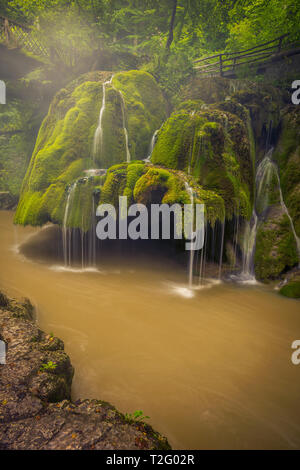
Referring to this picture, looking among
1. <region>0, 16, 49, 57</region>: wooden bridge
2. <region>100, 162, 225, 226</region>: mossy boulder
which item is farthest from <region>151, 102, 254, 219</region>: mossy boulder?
Answer: <region>0, 16, 49, 57</region>: wooden bridge

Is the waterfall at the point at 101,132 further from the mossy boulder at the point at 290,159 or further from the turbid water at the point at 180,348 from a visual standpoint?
the mossy boulder at the point at 290,159

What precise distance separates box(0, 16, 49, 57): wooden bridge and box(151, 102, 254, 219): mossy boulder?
11.6 meters

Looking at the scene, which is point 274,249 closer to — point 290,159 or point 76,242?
point 290,159

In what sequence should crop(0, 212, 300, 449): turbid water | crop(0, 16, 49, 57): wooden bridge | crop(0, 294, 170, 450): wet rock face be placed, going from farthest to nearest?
1. crop(0, 16, 49, 57): wooden bridge
2. crop(0, 212, 300, 449): turbid water
3. crop(0, 294, 170, 450): wet rock face

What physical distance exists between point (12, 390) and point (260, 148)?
10.7 metres

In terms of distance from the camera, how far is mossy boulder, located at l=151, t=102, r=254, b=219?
8.09m

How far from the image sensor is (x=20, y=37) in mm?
14586

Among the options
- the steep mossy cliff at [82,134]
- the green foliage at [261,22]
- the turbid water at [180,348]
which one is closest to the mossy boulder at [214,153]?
the steep mossy cliff at [82,134]

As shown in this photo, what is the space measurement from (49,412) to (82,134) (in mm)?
9904

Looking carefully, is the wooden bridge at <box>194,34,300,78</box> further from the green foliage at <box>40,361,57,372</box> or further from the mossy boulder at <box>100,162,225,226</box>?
the green foliage at <box>40,361,57,372</box>

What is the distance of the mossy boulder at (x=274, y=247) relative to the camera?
797cm

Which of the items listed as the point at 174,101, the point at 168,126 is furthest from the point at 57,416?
the point at 174,101

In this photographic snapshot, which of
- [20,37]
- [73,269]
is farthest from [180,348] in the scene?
[20,37]

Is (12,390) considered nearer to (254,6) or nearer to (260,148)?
(260,148)
